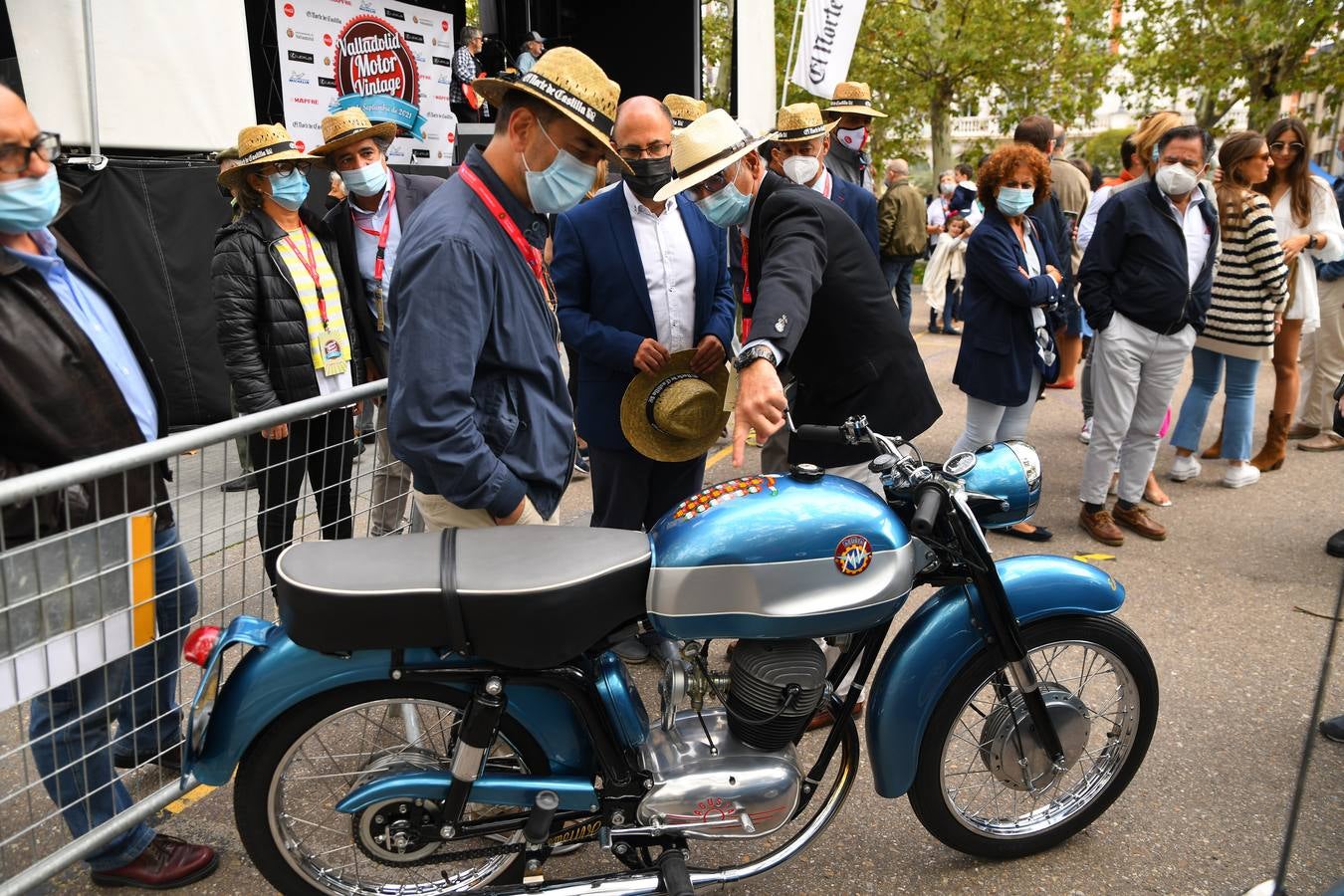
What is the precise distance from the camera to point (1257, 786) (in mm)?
2906

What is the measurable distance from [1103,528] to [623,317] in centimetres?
288

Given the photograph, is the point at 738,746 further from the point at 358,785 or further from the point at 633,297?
the point at 633,297

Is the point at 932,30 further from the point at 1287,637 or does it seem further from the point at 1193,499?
the point at 1287,637

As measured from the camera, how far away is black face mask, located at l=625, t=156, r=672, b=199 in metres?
3.39

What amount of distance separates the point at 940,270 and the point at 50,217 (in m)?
9.01

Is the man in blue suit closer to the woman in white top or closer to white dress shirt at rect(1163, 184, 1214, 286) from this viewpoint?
white dress shirt at rect(1163, 184, 1214, 286)

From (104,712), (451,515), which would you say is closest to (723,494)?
(451,515)

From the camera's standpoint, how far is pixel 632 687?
2180mm

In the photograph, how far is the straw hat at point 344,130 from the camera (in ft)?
13.7

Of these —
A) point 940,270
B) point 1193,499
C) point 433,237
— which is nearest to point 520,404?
point 433,237

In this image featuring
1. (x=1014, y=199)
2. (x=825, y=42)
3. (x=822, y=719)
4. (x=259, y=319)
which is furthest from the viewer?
(x=825, y=42)

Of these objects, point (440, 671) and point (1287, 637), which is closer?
point (440, 671)

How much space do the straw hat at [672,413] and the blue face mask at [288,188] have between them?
5.71 ft

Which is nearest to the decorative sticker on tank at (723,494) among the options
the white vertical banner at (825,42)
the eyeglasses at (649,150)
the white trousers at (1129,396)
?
the eyeglasses at (649,150)
